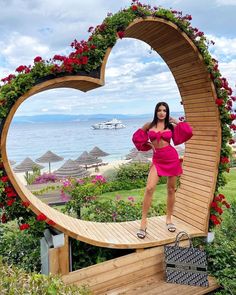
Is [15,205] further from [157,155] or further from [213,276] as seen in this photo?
[213,276]

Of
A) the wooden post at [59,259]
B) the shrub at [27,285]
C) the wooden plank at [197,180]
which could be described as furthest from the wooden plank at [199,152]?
the shrub at [27,285]

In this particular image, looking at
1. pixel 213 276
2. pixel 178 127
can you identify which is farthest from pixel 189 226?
pixel 178 127

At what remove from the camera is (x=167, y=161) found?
181 inches

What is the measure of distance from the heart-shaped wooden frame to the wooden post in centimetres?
19

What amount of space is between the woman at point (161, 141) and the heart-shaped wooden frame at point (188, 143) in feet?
1.78

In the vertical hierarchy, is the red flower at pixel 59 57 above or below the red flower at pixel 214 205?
above

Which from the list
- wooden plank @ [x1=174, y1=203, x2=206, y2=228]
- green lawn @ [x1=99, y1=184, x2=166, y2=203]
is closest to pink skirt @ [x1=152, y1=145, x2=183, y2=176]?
wooden plank @ [x1=174, y1=203, x2=206, y2=228]

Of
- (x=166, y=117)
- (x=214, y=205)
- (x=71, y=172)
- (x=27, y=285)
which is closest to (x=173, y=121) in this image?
(x=166, y=117)

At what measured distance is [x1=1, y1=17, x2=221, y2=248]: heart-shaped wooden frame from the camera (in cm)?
422

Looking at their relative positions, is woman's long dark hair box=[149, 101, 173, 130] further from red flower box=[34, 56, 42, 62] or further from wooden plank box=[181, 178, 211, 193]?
red flower box=[34, 56, 42, 62]

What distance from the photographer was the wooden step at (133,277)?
401cm

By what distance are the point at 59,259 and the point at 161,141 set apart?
197 cm

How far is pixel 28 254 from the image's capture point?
452 cm

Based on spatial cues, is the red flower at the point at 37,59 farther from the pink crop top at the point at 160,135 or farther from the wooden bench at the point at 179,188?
the pink crop top at the point at 160,135
